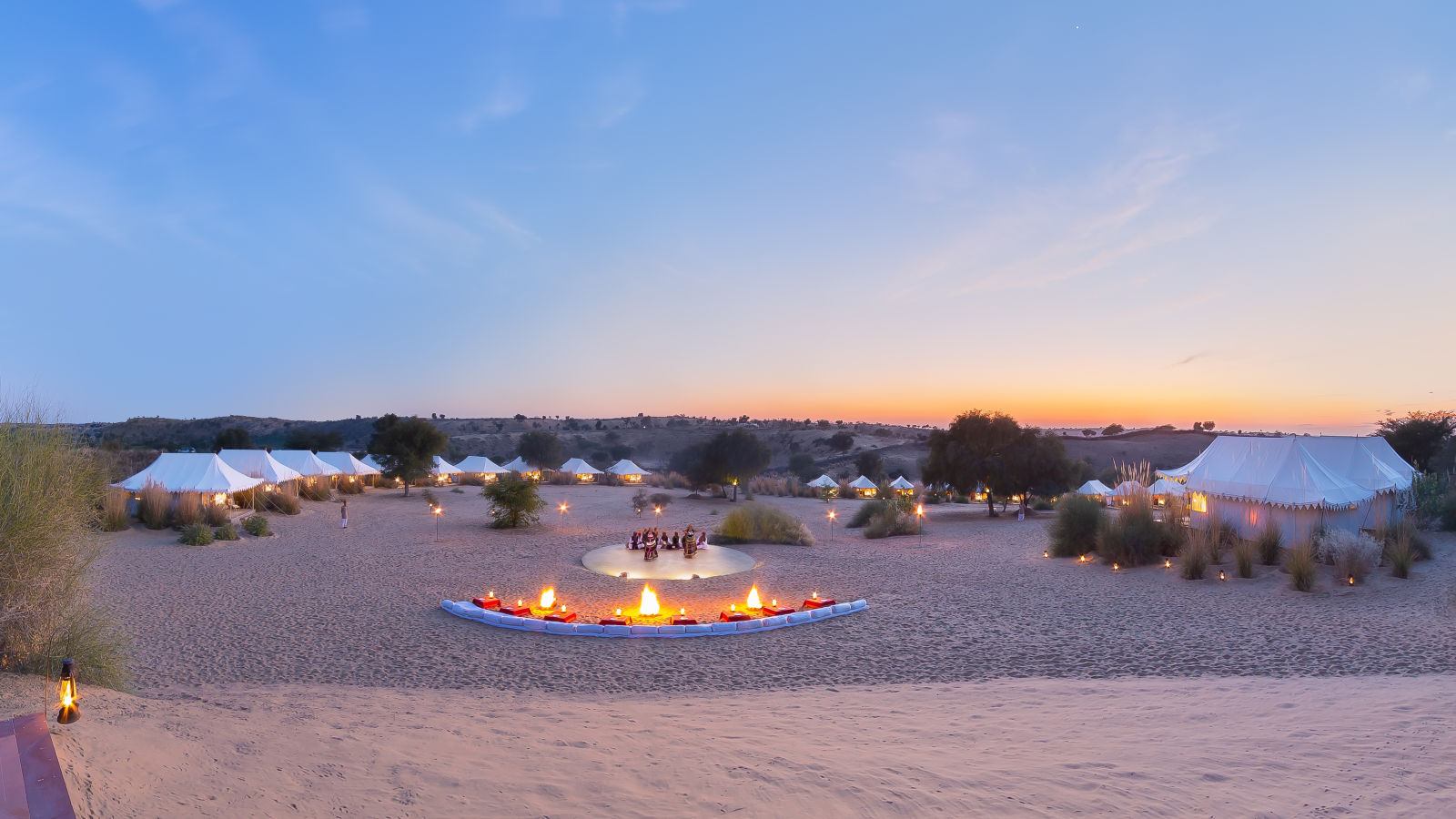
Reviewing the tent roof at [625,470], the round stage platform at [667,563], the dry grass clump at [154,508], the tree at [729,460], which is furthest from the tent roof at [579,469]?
the round stage platform at [667,563]

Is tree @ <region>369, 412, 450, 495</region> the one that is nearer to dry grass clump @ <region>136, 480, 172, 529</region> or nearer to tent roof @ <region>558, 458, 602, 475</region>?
tent roof @ <region>558, 458, 602, 475</region>

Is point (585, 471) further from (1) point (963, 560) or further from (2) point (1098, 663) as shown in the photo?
(2) point (1098, 663)

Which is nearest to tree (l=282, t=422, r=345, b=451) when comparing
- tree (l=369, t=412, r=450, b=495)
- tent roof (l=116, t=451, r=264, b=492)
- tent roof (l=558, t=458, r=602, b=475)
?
tent roof (l=558, t=458, r=602, b=475)

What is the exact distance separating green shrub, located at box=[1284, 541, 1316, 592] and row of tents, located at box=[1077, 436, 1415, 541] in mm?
2343

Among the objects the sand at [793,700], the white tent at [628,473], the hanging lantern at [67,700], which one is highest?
the hanging lantern at [67,700]

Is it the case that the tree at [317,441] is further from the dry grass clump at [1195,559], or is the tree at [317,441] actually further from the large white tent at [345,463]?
the dry grass clump at [1195,559]

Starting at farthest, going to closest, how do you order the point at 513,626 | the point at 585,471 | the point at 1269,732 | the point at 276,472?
1. the point at 585,471
2. the point at 276,472
3. the point at 513,626
4. the point at 1269,732

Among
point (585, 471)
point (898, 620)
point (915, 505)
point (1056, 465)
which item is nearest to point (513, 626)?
point (898, 620)

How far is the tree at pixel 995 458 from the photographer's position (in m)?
26.6

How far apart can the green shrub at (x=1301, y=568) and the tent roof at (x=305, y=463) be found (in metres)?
37.9

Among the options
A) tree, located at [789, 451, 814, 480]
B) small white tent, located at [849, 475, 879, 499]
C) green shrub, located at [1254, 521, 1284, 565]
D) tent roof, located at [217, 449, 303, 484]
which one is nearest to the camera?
green shrub, located at [1254, 521, 1284, 565]

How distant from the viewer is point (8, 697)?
15.8 feet

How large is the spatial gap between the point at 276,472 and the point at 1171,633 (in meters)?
32.6

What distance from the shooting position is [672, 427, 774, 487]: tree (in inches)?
1419
